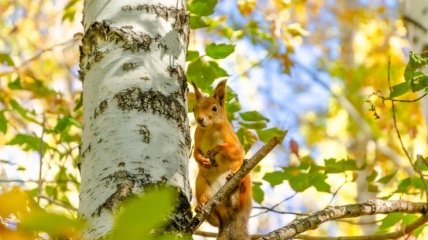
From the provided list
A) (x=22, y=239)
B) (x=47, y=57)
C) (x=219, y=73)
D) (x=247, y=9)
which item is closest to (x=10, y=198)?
(x=22, y=239)

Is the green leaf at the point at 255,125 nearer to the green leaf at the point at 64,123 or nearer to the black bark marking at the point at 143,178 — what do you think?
the green leaf at the point at 64,123

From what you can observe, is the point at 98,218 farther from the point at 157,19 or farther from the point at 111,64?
the point at 157,19

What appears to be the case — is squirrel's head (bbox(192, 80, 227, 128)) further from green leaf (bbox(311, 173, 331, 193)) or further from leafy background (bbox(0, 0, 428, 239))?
green leaf (bbox(311, 173, 331, 193))

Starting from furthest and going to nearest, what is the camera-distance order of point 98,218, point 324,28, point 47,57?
point 324,28 → point 47,57 → point 98,218

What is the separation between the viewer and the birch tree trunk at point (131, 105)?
155 centimetres

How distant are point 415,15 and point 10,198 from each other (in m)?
3.09

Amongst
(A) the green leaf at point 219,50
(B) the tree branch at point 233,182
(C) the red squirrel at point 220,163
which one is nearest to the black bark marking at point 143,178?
(B) the tree branch at point 233,182

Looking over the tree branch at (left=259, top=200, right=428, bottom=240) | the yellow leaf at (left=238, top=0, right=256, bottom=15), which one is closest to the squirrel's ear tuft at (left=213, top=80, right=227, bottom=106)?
the yellow leaf at (left=238, top=0, right=256, bottom=15)

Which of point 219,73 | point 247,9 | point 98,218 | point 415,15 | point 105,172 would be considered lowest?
point 98,218

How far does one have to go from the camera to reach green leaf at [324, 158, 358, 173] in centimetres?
270

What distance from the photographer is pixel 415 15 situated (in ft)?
11.1

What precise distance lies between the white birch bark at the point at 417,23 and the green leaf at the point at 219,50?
1158mm

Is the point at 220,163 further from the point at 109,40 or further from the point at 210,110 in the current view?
the point at 109,40

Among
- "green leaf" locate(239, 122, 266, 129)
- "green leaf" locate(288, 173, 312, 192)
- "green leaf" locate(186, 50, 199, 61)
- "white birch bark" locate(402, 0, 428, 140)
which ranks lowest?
"green leaf" locate(288, 173, 312, 192)
